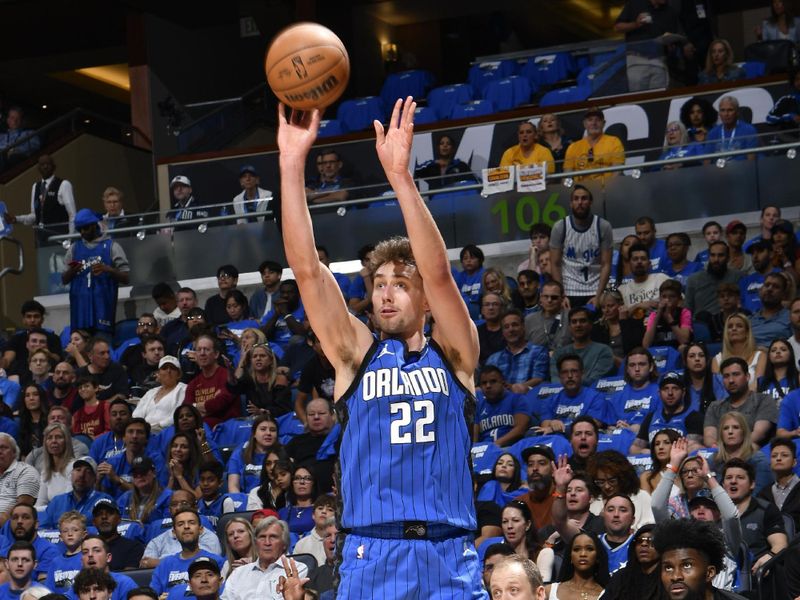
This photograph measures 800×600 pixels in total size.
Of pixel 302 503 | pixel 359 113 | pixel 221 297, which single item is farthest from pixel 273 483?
pixel 359 113

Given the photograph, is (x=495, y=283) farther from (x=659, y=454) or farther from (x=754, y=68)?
(x=754, y=68)

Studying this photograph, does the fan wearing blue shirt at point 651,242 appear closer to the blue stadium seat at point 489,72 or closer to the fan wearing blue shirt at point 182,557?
the fan wearing blue shirt at point 182,557

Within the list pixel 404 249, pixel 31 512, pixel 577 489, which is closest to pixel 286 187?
pixel 404 249

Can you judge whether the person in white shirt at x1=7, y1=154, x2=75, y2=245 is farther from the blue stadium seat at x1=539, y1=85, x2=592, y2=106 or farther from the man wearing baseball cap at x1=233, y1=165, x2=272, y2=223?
the blue stadium seat at x1=539, y1=85, x2=592, y2=106

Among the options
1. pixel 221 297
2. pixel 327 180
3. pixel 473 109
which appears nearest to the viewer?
pixel 221 297

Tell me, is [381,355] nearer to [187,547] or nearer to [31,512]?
[187,547]

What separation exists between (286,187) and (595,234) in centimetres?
927

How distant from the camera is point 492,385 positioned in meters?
11.3

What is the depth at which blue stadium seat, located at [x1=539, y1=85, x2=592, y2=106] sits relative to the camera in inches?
688

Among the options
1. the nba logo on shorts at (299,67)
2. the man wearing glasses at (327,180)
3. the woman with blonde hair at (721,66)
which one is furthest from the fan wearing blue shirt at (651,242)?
the nba logo on shorts at (299,67)

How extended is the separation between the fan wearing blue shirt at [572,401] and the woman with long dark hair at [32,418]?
4711mm

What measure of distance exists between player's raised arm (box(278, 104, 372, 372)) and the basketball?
409mm

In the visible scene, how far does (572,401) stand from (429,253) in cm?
690

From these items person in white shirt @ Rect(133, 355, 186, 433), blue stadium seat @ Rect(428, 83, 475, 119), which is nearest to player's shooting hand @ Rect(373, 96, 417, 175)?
person in white shirt @ Rect(133, 355, 186, 433)
